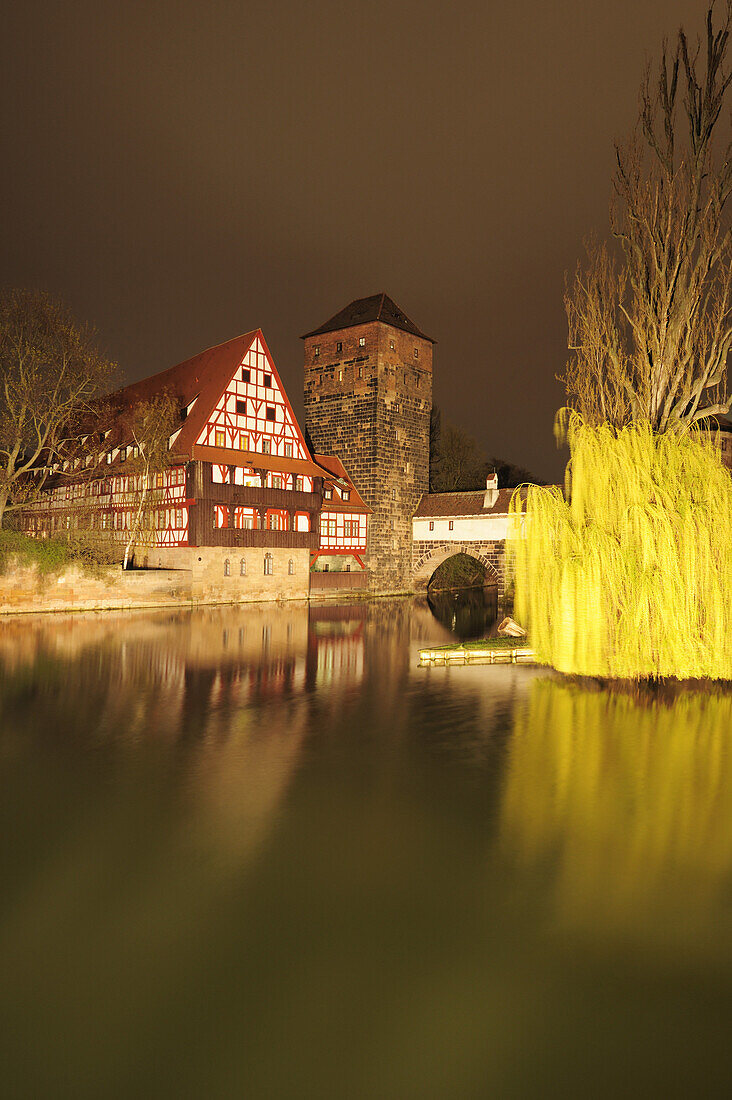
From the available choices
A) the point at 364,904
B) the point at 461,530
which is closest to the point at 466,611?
the point at 461,530

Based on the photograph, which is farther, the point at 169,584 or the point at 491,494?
the point at 491,494

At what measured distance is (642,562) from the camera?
39.2 feet

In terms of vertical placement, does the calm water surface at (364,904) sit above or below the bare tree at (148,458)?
below

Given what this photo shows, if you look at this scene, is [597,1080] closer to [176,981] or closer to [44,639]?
[176,981]

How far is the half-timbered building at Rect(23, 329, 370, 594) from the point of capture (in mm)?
28750

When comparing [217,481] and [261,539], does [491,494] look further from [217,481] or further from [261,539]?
[217,481]

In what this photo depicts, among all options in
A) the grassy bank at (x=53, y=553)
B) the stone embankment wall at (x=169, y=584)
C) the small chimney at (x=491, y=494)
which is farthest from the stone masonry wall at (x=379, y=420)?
the grassy bank at (x=53, y=553)

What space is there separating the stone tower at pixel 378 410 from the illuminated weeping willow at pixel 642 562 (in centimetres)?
2650

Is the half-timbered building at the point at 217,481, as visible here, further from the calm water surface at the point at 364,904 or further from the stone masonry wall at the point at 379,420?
the calm water surface at the point at 364,904

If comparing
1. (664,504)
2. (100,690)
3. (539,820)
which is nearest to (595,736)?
(539,820)

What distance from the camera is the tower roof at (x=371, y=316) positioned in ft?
130

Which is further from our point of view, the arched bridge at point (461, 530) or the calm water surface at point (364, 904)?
the arched bridge at point (461, 530)

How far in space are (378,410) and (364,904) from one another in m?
35.7

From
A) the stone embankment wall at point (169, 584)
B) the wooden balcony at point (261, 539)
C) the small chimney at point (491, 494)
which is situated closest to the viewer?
the stone embankment wall at point (169, 584)
